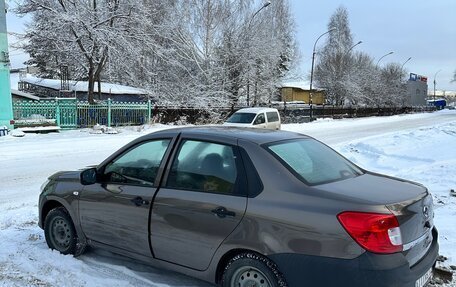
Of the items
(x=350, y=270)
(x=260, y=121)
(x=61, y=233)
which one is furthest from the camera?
(x=260, y=121)

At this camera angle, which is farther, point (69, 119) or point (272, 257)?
point (69, 119)

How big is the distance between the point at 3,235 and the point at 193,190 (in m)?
3.08

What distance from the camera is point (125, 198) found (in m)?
4.13

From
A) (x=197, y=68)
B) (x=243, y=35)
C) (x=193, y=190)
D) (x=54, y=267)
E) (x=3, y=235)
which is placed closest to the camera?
(x=193, y=190)

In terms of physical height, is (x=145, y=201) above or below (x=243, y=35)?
below

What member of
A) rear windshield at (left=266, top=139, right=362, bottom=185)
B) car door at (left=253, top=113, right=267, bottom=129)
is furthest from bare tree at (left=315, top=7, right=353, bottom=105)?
rear windshield at (left=266, top=139, right=362, bottom=185)

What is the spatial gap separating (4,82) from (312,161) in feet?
66.9

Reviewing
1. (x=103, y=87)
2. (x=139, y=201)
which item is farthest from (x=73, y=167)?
(x=103, y=87)

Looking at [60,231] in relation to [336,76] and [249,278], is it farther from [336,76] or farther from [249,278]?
[336,76]

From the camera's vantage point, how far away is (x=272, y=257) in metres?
3.20

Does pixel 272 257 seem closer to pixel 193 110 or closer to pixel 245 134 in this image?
pixel 245 134

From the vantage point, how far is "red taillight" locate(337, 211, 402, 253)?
2.92 m

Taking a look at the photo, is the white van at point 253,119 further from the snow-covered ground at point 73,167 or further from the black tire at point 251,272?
the black tire at point 251,272

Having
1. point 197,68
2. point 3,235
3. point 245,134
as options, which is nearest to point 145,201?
point 245,134
